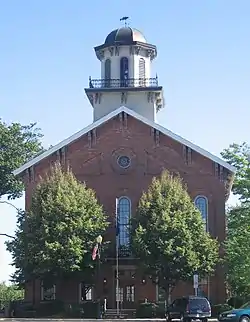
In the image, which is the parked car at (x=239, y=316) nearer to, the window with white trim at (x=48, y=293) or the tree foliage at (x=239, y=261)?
the tree foliage at (x=239, y=261)

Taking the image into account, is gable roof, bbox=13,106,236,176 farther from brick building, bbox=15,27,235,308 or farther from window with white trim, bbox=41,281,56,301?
window with white trim, bbox=41,281,56,301

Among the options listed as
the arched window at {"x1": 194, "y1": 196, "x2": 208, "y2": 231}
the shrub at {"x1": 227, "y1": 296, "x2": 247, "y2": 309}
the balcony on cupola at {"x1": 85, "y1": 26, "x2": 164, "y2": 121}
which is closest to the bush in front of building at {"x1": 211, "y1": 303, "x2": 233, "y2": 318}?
the shrub at {"x1": 227, "y1": 296, "x2": 247, "y2": 309}

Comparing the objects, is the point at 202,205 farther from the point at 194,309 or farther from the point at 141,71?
the point at 194,309

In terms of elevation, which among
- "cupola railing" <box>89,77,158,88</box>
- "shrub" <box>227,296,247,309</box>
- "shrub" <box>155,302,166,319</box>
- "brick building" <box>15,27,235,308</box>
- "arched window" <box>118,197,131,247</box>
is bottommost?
"shrub" <box>155,302,166,319</box>

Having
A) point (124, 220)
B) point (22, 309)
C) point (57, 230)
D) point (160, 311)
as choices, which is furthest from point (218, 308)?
point (22, 309)

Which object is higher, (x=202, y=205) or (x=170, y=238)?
(x=202, y=205)

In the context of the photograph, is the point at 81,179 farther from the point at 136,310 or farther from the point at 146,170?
the point at 136,310

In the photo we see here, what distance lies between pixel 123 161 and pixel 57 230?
9418mm

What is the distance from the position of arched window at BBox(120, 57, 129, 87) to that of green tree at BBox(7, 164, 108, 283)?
1406 cm

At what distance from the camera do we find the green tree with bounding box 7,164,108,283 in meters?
56.1

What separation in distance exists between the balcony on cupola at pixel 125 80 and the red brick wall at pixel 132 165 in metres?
7.90

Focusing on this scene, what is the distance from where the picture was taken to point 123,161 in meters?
63.2

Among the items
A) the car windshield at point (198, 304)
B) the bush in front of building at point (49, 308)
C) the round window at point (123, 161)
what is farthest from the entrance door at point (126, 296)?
the car windshield at point (198, 304)

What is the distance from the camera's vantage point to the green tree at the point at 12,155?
260 ft
